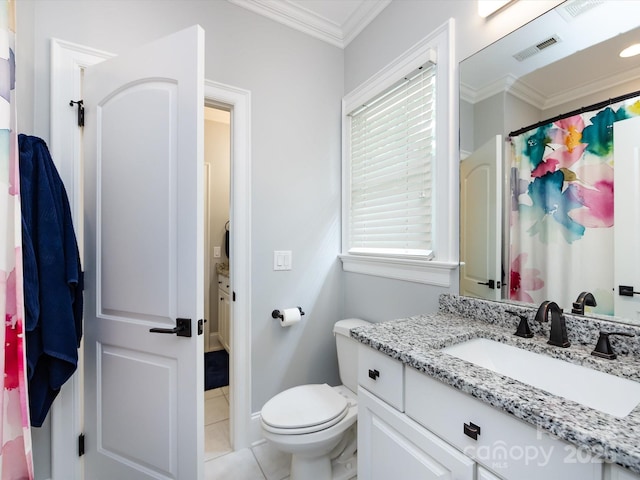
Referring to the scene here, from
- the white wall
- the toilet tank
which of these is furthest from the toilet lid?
the white wall

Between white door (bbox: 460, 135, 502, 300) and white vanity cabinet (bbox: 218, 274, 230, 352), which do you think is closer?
white door (bbox: 460, 135, 502, 300)

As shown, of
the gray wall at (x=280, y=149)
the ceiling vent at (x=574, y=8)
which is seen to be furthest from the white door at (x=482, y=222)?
the gray wall at (x=280, y=149)

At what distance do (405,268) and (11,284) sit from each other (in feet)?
5.42

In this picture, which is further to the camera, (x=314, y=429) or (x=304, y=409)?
(x=304, y=409)

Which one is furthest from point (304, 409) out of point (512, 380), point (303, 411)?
point (512, 380)

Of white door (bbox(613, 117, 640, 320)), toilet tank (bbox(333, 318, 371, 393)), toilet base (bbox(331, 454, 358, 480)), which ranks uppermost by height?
white door (bbox(613, 117, 640, 320))

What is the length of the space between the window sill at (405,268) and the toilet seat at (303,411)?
74 cm

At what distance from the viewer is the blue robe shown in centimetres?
115

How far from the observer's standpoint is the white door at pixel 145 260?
117 centimetres

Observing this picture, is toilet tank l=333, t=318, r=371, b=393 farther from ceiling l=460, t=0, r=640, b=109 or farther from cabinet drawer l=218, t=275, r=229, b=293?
cabinet drawer l=218, t=275, r=229, b=293

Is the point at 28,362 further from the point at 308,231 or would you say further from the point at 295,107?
the point at 295,107

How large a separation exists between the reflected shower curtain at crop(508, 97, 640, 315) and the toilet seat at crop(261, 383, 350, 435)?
3.18ft

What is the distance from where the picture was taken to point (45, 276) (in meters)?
1.18

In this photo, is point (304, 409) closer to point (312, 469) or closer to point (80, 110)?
point (312, 469)
